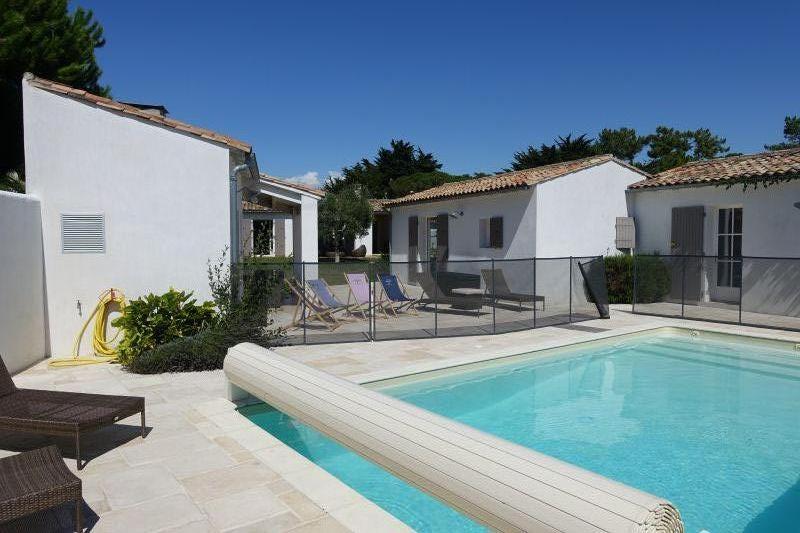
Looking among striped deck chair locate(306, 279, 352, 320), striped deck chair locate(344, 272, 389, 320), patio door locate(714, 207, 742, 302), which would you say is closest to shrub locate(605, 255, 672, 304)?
patio door locate(714, 207, 742, 302)

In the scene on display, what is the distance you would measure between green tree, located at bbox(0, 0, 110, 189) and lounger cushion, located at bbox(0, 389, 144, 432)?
13325mm

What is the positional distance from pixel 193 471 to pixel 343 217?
26516mm

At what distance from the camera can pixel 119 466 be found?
13.4ft

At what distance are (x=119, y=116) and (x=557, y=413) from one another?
7318 mm

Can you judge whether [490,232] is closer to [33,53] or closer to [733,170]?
[733,170]

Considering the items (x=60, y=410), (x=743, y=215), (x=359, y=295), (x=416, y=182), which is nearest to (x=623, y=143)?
(x=416, y=182)

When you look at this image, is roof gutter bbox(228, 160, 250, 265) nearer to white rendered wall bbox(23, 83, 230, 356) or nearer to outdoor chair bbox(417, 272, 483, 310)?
white rendered wall bbox(23, 83, 230, 356)

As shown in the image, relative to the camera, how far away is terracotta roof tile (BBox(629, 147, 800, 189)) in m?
12.2

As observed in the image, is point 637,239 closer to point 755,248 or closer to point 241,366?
point 755,248

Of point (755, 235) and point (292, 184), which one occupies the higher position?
point (292, 184)

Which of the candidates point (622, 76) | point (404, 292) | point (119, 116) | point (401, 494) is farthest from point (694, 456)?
point (622, 76)

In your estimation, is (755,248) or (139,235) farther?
(755,248)

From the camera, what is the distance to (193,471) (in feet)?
13.1

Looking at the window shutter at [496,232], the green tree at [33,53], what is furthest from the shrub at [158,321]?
the green tree at [33,53]
